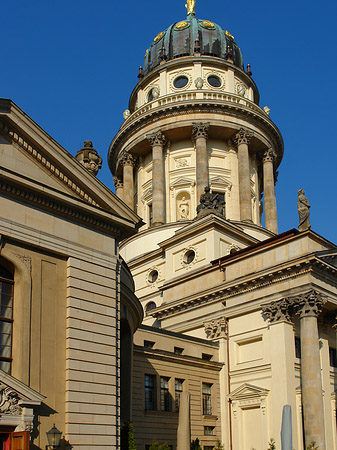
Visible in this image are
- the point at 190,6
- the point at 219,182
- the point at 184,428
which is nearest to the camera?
the point at 184,428

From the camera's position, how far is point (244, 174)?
57719 mm

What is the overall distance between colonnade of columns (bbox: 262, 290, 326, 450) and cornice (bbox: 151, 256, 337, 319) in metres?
1.52

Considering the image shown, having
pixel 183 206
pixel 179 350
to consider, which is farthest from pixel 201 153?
pixel 179 350

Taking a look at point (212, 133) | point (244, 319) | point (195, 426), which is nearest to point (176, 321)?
point (244, 319)

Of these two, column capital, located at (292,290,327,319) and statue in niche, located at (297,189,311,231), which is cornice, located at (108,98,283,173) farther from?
column capital, located at (292,290,327,319)

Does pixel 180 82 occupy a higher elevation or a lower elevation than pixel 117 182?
higher

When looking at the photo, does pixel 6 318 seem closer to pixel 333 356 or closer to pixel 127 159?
pixel 333 356

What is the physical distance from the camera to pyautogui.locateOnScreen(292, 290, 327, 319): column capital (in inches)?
1448

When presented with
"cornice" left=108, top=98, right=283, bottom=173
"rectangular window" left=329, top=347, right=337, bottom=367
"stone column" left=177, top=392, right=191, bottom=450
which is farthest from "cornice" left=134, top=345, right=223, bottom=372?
"cornice" left=108, top=98, right=283, bottom=173

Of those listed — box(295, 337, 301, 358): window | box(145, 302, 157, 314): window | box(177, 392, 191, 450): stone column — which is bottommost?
Result: box(177, 392, 191, 450): stone column

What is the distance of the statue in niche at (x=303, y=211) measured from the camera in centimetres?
4003

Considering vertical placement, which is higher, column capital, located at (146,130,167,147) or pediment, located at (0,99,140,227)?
column capital, located at (146,130,167,147)

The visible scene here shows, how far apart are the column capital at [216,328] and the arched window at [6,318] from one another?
2308cm

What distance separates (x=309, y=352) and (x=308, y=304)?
271cm
